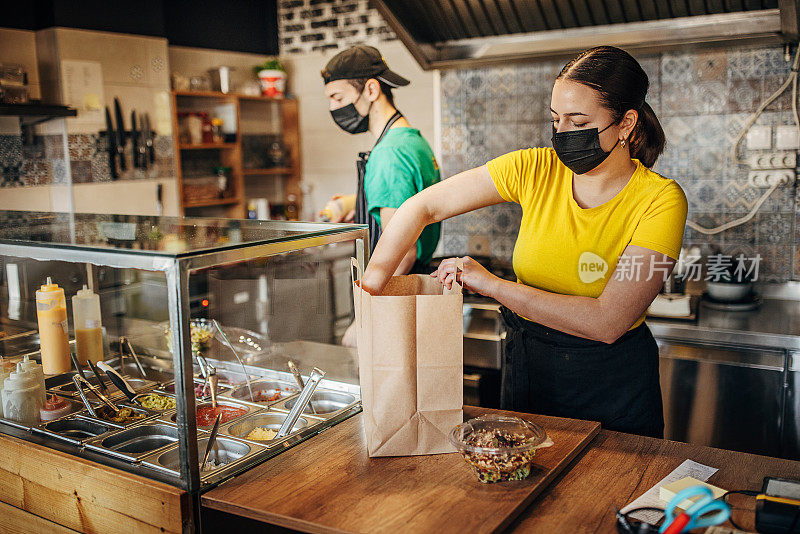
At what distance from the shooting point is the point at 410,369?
1.40 meters

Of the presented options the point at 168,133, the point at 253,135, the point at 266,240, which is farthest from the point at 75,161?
the point at 266,240

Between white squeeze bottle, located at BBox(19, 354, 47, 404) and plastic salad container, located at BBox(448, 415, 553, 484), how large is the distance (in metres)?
1.04

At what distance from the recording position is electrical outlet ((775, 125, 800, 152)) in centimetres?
316

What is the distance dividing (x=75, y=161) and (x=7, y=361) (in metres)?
2.69

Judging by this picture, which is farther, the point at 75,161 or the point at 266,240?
the point at 75,161

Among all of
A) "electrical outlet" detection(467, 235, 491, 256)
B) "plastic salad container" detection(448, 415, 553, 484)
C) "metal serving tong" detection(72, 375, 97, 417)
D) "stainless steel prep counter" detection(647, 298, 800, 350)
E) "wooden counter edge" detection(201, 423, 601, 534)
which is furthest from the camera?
"electrical outlet" detection(467, 235, 491, 256)

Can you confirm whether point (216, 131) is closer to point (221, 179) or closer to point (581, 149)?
point (221, 179)

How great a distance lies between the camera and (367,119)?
2697mm

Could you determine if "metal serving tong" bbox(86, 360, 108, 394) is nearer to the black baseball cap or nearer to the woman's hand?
the woman's hand

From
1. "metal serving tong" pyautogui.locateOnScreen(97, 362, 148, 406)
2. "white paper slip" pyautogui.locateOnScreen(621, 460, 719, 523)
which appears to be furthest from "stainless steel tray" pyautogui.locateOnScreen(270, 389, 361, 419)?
"white paper slip" pyautogui.locateOnScreen(621, 460, 719, 523)

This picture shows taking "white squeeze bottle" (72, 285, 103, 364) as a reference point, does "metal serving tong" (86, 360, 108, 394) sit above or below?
below

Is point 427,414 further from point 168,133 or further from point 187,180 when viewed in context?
point 187,180

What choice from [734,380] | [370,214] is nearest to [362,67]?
[370,214]

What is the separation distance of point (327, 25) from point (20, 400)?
4434 millimetres
